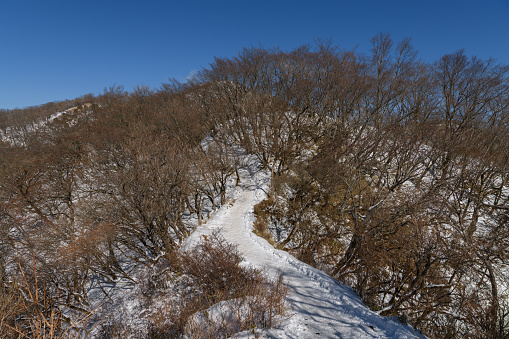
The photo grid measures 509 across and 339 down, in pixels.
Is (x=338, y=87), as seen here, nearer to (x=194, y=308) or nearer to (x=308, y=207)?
(x=308, y=207)

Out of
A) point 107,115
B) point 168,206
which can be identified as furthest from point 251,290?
point 107,115

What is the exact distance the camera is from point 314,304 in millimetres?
7918

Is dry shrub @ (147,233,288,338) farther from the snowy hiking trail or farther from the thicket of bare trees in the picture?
the thicket of bare trees

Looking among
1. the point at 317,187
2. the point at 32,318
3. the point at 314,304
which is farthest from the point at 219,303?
the point at 317,187

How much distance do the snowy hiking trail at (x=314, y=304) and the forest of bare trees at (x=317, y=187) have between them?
3.71ft

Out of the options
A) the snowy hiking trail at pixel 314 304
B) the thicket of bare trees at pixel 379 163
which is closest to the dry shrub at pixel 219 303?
the snowy hiking trail at pixel 314 304

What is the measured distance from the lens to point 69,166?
789 inches

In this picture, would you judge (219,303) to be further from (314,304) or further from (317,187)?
(317,187)

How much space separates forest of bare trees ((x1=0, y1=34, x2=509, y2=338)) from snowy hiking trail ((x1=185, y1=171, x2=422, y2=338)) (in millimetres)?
1131

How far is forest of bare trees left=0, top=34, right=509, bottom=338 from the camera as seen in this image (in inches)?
371

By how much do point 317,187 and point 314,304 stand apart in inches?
528

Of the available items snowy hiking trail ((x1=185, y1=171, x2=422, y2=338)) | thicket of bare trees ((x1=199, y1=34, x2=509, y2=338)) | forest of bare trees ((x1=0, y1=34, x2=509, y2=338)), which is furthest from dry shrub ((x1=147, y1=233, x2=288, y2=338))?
thicket of bare trees ((x1=199, y1=34, x2=509, y2=338))

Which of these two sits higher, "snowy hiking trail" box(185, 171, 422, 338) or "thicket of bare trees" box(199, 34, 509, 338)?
"thicket of bare trees" box(199, 34, 509, 338)

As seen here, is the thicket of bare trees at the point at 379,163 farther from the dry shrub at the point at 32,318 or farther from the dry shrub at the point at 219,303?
the dry shrub at the point at 32,318
